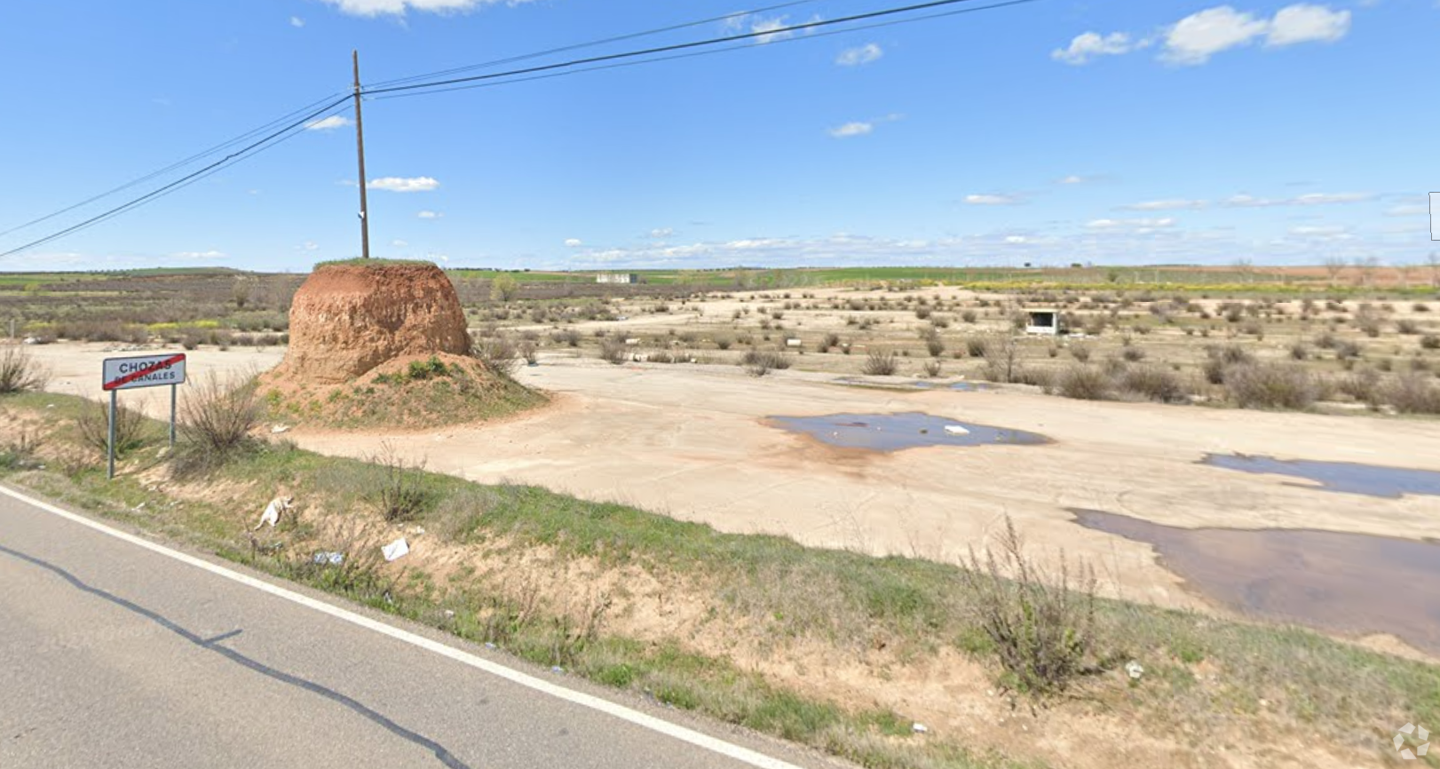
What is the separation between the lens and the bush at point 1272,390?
19.9m

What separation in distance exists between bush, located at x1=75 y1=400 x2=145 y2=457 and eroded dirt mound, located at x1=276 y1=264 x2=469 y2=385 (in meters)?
4.02

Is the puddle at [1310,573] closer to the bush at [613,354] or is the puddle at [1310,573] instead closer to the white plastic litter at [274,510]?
the white plastic litter at [274,510]

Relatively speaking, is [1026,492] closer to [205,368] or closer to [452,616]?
[452,616]

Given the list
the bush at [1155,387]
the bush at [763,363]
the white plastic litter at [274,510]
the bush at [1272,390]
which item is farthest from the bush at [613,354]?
the white plastic litter at [274,510]

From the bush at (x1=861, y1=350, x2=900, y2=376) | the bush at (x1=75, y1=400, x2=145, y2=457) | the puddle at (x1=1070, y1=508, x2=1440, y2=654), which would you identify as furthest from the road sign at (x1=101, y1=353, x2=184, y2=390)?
the bush at (x1=861, y1=350, x2=900, y2=376)

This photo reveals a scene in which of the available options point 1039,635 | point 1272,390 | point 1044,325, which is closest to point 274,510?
point 1039,635

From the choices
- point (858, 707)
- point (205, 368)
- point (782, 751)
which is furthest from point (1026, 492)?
point (205, 368)

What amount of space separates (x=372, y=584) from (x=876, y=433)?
11724 mm

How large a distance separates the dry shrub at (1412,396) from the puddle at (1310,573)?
12.6 metres

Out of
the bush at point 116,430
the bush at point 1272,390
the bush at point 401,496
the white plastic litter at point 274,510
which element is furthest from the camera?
the bush at point 1272,390

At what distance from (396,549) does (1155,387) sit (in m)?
20.7

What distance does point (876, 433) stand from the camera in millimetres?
16953

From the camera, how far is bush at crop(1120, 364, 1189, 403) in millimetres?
21406

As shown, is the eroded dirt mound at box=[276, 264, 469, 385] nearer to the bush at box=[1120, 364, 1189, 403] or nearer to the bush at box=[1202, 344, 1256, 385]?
the bush at box=[1120, 364, 1189, 403]
